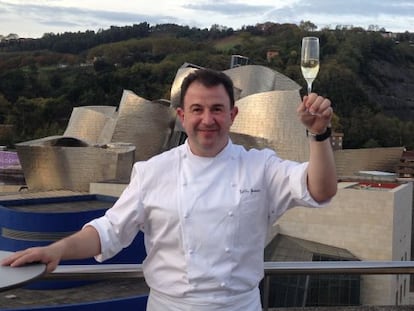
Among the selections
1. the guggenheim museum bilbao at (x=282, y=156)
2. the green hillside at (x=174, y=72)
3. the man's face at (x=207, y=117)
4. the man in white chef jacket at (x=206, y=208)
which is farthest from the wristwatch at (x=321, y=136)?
the green hillside at (x=174, y=72)

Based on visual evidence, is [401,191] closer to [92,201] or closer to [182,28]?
[92,201]

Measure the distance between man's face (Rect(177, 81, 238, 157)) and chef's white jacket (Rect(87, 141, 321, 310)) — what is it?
3 cm

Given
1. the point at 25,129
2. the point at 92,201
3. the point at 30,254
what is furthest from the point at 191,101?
the point at 25,129

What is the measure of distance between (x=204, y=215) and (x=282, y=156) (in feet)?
44.7

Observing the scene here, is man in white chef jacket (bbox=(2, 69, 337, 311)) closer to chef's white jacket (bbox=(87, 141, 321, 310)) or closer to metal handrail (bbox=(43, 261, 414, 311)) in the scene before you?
chef's white jacket (bbox=(87, 141, 321, 310))

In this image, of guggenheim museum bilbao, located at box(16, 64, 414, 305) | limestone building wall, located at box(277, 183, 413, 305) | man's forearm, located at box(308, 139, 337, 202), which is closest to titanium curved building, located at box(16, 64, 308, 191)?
guggenheim museum bilbao, located at box(16, 64, 414, 305)

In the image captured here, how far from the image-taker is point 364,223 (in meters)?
12.6

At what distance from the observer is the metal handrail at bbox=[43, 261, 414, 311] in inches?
69.5

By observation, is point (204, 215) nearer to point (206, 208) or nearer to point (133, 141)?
point (206, 208)

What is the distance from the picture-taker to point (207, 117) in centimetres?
156

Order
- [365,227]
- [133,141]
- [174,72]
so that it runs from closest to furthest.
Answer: [365,227]
[133,141]
[174,72]

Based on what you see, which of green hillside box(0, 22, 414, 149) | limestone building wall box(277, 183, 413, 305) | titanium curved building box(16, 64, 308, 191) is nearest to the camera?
limestone building wall box(277, 183, 413, 305)

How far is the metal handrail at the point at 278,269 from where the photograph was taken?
5.79ft

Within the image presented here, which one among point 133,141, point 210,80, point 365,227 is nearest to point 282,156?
point 365,227
